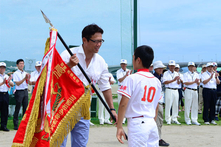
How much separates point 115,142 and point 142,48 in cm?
452

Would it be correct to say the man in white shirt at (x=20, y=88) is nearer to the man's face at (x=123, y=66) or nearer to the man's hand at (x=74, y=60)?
the man's face at (x=123, y=66)

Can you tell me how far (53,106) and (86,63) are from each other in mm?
743

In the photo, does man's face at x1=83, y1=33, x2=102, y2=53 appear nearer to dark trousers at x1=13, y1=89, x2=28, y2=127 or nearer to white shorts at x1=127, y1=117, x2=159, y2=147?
white shorts at x1=127, y1=117, x2=159, y2=147

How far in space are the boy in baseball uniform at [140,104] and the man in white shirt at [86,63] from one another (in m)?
0.57

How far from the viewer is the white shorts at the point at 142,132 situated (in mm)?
3301

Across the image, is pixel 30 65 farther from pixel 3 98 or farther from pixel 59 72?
pixel 59 72

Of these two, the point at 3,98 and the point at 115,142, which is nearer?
the point at 115,142

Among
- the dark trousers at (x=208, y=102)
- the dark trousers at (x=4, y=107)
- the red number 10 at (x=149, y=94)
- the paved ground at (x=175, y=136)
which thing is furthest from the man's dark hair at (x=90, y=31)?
the dark trousers at (x=208, y=102)

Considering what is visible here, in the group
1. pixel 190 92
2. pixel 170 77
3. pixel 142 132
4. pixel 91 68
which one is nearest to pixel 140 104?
pixel 142 132

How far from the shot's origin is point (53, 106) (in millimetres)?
3691

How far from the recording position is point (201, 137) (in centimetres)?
Answer: 852

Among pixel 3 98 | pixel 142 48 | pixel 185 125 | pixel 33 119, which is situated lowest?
pixel 185 125

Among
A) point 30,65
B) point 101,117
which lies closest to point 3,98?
point 101,117

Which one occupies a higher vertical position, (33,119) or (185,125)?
(33,119)
